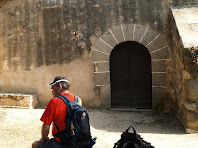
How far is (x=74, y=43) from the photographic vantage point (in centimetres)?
596

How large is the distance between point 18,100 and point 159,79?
3.59 metres

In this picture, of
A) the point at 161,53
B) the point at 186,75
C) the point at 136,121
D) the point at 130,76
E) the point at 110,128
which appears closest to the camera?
the point at 186,75

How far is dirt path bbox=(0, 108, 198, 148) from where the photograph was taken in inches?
145

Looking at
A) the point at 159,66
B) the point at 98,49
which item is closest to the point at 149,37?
the point at 159,66

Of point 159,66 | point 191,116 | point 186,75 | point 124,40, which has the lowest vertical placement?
point 191,116

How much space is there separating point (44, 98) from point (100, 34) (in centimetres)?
229

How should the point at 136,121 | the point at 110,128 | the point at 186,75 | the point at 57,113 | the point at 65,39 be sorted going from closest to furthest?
the point at 57,113
the point at 186,75
the point at 110,128
the point at 136,121
the point at 65,39

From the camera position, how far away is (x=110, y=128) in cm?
450

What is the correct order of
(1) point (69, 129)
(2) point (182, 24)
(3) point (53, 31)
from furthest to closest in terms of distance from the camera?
(3) point (53, 31)
(2) point (182, 24)
(1) point (69, 129)

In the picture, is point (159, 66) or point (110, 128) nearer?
point (110, 128)

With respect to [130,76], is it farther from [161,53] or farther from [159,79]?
[161,53]

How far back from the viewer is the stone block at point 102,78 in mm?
5797

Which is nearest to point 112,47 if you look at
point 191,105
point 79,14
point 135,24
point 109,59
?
point 109,59

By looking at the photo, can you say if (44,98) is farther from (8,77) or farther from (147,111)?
(147,111)
